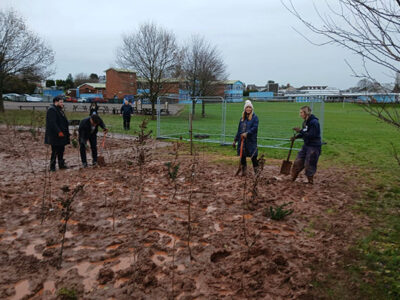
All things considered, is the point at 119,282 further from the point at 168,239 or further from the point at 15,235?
the point at 15,235

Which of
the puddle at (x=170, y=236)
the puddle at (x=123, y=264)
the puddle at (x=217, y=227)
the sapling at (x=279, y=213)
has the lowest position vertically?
the puddle at (x=123, y=264)

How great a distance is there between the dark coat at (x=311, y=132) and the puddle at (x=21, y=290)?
534cm

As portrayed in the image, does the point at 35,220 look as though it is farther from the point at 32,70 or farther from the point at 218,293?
the point at 32,70

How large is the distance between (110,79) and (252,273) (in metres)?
67.5

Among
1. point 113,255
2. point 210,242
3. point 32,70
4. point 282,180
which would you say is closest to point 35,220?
point 113,255

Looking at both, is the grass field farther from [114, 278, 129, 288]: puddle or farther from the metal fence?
[114, 278, 129, 288]: puddle

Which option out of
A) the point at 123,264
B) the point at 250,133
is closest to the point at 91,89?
the point at 250,133

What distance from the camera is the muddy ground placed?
297cm

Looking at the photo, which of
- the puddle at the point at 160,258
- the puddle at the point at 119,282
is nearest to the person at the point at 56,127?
the puddle at the point at 160,258

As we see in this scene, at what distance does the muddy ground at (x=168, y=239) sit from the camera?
9.75 ft

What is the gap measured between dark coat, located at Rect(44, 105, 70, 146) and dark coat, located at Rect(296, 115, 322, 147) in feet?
18.0

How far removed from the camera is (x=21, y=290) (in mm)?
2918

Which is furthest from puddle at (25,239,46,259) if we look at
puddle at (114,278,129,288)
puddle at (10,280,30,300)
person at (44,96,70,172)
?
person at (44,96,70,172)

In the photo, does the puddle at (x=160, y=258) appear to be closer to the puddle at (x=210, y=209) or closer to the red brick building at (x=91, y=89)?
the puddle at (x=210, y=209)
